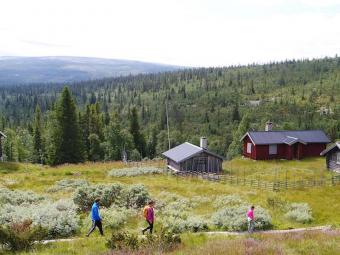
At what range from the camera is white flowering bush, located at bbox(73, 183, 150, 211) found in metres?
27.2

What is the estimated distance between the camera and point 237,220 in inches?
907

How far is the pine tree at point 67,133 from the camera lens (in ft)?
209

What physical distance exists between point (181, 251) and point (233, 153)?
95.8 meters

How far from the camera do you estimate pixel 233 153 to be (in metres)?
108

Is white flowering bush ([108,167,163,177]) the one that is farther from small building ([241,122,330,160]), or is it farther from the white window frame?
the white window frame

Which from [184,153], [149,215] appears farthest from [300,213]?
[184,153]

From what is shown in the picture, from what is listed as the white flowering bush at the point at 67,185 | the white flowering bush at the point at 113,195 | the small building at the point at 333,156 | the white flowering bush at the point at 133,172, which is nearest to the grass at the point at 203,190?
the white flowering bush at the point at 67,185

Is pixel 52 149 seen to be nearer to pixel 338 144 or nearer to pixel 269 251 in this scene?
pixel 338 144

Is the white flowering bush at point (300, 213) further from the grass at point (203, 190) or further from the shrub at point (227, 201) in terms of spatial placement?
the shrub at point (227, 201)

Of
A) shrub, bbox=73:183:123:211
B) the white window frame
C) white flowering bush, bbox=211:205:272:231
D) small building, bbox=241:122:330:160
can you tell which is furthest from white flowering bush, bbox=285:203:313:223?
the white window frame

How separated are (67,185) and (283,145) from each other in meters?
37.3

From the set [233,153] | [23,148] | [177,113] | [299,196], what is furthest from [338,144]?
[177,113]

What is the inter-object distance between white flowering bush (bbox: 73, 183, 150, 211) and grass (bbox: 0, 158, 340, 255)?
3.86 m

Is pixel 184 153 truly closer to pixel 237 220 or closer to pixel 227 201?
pixel 227 201
